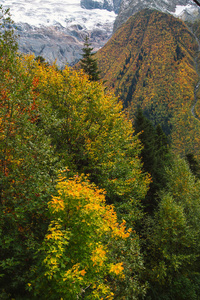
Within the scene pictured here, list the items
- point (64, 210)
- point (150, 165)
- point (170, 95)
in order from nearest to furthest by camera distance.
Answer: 1. point (64, 210)
2. point (150, 165)
3. point (170, 95)

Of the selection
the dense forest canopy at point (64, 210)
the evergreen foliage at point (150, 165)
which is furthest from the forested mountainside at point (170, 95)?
the dense forest canopy at point (64, 210)

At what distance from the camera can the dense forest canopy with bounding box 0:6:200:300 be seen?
6422 millimetres

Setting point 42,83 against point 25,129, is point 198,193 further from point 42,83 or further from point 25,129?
point 25,129

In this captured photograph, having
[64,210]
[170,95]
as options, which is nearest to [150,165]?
[64,210]

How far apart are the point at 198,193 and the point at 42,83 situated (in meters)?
28.3

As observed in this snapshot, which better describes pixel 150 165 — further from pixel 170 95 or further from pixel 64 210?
pixel 170 95

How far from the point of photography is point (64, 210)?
21.9ft

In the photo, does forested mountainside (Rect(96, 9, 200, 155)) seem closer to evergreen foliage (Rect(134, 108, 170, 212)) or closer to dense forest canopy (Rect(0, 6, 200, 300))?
evergreen foliage (Rect(134, 108, 170, 212))

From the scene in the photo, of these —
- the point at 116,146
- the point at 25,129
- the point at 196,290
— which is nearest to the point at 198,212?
the point at 196,290

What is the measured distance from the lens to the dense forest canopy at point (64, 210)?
642 cm

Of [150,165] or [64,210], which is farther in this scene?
[150,165]

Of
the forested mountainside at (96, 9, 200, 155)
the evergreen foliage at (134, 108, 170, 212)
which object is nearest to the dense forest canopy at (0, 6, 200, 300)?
the evergreen foliage at (134, 108, 170, 212)

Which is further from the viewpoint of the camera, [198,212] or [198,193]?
[198,193]

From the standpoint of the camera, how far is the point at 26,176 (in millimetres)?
7445
